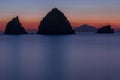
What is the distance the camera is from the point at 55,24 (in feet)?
556

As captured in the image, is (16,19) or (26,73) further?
(16,19)

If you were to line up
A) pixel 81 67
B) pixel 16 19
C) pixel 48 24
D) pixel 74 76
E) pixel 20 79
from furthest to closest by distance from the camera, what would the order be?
pixel 16 19, pixel 48 24, pixel 81 67, pixel 74 76, pixel 20 79

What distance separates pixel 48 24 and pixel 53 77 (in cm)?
14704

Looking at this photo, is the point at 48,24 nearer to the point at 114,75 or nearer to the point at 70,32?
the point at 70,32

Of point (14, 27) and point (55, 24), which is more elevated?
point (55, 24)

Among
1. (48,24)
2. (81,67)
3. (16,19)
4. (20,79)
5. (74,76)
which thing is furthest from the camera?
(16,19)

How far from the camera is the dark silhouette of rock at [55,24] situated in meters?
167

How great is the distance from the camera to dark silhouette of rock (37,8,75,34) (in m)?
167

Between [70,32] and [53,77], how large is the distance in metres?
157

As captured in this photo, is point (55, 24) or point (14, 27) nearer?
point (55, 24)

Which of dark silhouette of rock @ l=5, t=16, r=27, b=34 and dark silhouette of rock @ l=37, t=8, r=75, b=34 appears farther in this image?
dark silhouette of rock @ l=5, t=16, r=27, b=34

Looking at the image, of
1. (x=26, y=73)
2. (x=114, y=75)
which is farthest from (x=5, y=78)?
(x=114, y=75)

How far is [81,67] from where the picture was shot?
85.0 ft

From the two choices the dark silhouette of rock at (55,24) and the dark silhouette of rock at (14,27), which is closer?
the dark silhouette of rock at (55,24)
